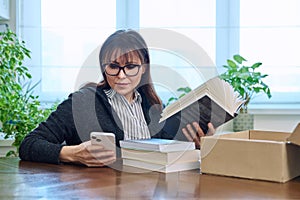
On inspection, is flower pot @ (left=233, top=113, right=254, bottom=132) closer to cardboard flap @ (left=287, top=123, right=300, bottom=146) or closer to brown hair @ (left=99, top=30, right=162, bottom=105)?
brown hair @ (left=99, top=30, right=162, bottom=105)

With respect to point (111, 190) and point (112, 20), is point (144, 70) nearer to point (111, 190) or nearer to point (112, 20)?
point (111, 190)

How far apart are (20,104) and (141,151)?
133 cm

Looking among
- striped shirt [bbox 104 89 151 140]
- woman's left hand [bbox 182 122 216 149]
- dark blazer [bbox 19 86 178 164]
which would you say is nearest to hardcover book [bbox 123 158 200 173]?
woman's left hand [bbox 182 122 216 149]

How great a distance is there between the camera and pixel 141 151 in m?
1.27

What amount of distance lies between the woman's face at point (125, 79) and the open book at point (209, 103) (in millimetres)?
373

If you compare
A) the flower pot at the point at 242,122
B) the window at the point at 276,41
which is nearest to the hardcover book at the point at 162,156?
the flower pot at the point at 242,122

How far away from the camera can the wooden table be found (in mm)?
996

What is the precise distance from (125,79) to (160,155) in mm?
545

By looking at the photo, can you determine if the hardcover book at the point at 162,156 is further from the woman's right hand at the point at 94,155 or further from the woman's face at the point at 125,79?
the woman's face at the point at 125,79

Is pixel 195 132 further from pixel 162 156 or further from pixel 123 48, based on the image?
pixel 123 48

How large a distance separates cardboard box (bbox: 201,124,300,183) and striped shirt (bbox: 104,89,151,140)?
1.76 feet

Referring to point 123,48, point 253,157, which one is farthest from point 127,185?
point 123,48

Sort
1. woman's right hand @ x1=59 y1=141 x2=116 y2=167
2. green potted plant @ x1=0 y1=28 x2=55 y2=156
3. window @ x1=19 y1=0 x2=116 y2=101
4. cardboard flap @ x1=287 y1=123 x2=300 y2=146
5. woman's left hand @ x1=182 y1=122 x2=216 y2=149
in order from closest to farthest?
cardboard flap @ x1=287 y1=123 x2=300 y2=146 → woman's right hand @ x1=59 y1=141 x2=116 y2=167 → woman's left hand @ x1=182 y1=122 x2=216 y2=149 → green potted plant @ x1=0 y1=28 x2=55 y2=156 → window @ x1=19 y1=0 x2=116 y2=101

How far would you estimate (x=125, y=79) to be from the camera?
171 cm
